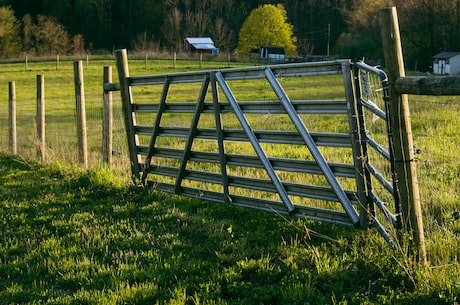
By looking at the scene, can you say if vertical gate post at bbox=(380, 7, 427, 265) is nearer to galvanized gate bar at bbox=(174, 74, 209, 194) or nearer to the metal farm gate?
the metal farm gate

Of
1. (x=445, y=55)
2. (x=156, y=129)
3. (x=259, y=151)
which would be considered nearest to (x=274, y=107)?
(x=259, y=151)

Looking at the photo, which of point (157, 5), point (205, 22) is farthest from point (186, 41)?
point (157, 5)

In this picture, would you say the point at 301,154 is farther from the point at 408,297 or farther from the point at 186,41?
the point at 186,41

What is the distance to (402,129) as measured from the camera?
4.87 metres

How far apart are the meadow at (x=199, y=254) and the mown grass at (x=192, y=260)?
0.04 feet

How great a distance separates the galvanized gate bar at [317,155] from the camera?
234 inches

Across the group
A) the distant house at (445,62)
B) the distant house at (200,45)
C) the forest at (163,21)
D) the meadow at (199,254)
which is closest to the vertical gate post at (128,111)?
the meadow at (199,254)

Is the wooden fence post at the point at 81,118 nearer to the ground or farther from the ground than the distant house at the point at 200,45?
nearer to the ground

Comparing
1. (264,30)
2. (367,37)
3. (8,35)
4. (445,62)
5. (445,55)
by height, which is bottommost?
(445,62)

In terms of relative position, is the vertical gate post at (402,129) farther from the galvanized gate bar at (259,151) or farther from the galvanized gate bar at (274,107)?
the galvanized gate bar at (259,151)

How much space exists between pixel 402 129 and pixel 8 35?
7341cm

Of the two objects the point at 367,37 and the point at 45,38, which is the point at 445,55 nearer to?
the point at 367,37

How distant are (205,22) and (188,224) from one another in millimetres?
87893

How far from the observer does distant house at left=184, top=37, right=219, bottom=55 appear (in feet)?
279
